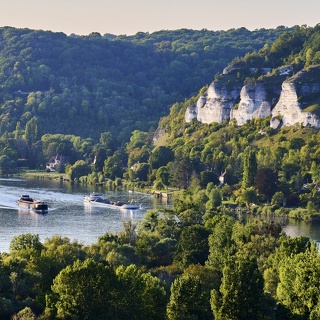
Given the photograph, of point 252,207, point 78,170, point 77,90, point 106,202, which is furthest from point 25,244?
point 77,90

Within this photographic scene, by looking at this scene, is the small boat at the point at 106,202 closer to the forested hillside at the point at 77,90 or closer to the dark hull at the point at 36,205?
the dark hull at the point at 36,205

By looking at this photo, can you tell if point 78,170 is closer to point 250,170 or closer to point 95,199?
point 95,199

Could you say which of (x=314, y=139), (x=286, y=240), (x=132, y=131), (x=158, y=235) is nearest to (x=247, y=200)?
(x=314, y=139)

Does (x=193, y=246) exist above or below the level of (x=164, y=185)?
below

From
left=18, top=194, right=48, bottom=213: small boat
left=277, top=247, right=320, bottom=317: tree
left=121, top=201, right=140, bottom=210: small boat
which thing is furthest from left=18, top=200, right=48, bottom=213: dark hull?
left=277, top=247, right=320, bottom=317: tree

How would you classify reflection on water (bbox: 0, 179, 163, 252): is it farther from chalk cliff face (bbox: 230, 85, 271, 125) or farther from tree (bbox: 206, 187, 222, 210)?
chalk cliff face (bbox: 230, 85, 271, 125)

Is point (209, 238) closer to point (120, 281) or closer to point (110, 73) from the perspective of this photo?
point (120, 281)
